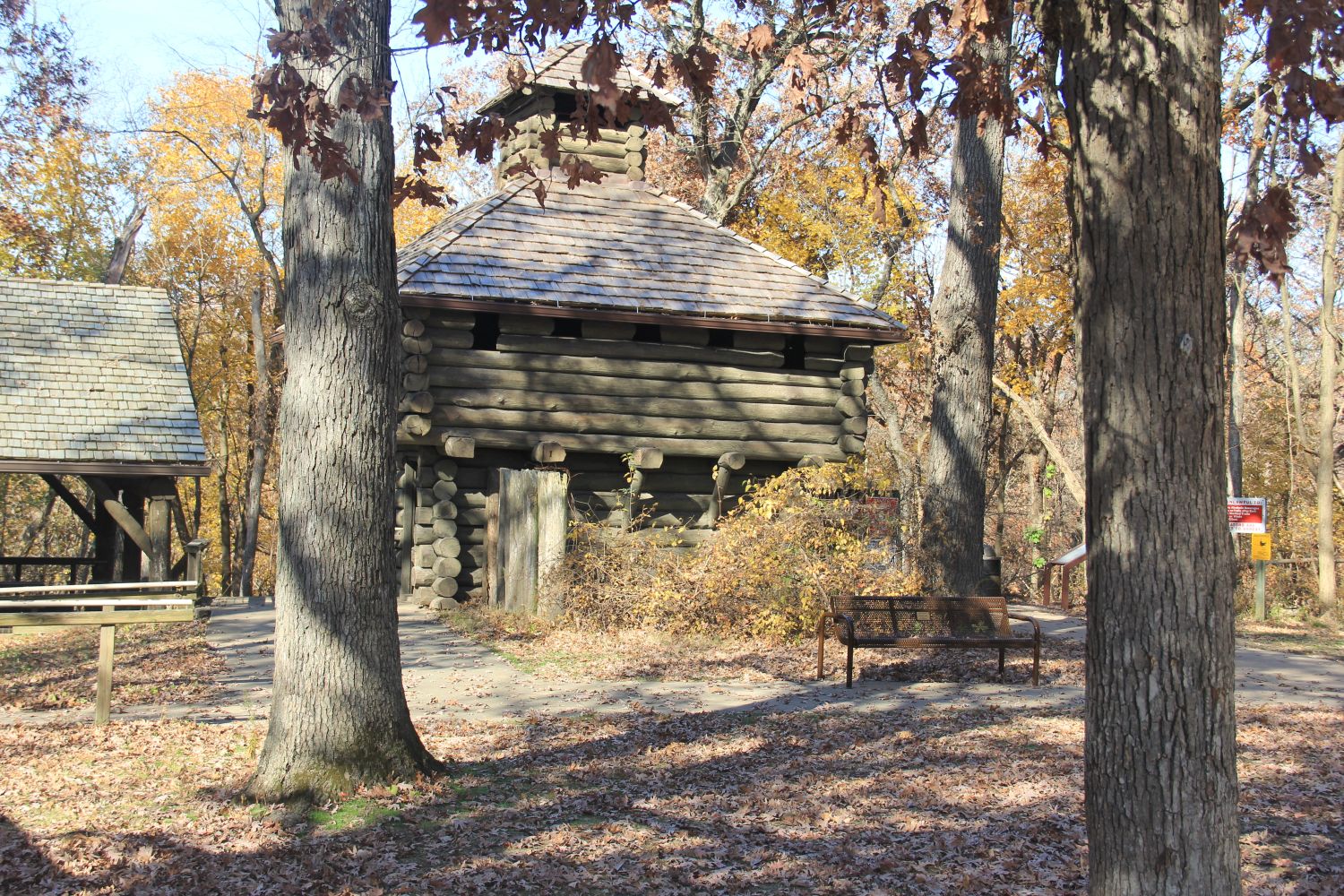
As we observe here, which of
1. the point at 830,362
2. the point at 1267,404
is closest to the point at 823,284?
the point at 830,362

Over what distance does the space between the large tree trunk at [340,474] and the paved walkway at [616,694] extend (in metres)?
2.48

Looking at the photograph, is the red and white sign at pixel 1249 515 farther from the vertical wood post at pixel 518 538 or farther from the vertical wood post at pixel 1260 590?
the vertical wood post at pixel 518 538

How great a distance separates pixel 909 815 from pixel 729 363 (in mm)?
10602

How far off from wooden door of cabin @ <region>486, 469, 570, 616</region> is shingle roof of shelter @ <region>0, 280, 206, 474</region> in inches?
157

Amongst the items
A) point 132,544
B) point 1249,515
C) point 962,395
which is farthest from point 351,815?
point 1249,515

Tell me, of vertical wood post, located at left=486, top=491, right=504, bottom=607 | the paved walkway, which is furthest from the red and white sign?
vertical wood post, located at left=486, top=491, right=504, bottom=607

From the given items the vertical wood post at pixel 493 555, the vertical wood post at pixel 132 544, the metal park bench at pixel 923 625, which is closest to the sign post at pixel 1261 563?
the metal park bench at pixel 923 625

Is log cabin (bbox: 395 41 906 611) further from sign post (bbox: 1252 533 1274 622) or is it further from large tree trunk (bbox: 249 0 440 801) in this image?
large tree trunk (bbox: 249 0 440 801)

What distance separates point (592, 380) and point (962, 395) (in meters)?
4.99

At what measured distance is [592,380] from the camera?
15859 millimetres

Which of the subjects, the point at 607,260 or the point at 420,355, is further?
the point at 607,260

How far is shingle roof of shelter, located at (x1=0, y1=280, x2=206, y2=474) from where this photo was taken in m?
15.1

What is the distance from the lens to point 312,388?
6.56 meters

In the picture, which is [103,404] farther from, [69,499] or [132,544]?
[132,544]
